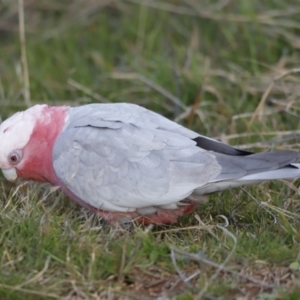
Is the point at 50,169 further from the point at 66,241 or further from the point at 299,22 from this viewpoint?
the point at 299,22

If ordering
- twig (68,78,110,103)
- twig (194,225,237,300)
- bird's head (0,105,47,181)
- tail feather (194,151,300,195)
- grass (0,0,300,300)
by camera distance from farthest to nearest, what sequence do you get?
twig (68,78,110,103)
bird's head (0,105,47,181)
tail feather (194,151,300,195)
grass (0,0,300,300)
twig (194,225,237,300)

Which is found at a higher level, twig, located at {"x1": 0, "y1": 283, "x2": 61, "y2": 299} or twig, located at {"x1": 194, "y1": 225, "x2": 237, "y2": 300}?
twig, located at {"x1": 0, "y1": 283, "x2": 61, "y2": 299}

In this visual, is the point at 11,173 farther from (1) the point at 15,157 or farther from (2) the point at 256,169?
(2) the point at 256,169

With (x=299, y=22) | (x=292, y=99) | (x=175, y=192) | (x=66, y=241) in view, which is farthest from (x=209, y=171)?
(x=299, y=22)

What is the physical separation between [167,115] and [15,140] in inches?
78.9

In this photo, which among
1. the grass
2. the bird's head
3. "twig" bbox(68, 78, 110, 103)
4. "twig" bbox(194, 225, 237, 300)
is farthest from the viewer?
"twig" bbox(68, 78, 110, 103)

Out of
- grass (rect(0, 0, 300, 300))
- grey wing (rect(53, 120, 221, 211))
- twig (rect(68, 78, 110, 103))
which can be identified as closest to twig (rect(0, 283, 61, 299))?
grass (rect(0, 0, 300, 300))

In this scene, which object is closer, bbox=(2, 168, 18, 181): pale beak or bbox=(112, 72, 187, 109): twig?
bbox=(2, 168, 18, 181): pale beak

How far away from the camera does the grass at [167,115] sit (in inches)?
121

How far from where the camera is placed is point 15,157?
12.4 feet

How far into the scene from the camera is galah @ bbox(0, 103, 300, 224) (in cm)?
350

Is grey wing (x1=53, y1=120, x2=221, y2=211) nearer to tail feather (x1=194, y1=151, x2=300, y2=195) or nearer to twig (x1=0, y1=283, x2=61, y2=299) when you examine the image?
tail feather (x1=194, y1=151, x2=300, y2=195)

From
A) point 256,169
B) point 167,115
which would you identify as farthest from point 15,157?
point 167,115

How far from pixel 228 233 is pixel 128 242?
0.49 m
